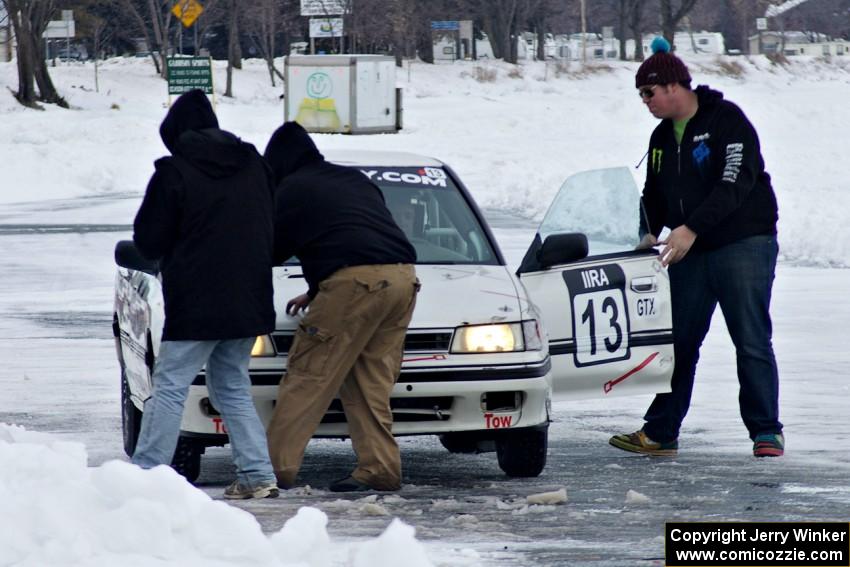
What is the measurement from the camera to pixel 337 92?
146 feet

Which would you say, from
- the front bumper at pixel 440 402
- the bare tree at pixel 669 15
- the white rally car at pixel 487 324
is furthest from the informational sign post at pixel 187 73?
the bare tree at pixel 669 15

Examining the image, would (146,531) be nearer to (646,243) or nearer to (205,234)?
(205,234)

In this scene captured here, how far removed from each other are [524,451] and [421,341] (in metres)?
0.73

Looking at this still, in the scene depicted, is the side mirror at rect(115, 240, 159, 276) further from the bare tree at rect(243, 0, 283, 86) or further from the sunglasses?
the bare tree at rect(243, 0, 283, 86)

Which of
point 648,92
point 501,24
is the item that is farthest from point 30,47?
point 648,92

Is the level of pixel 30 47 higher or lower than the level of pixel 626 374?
higher

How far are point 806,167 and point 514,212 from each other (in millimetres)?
11751

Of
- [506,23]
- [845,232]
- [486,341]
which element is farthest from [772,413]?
[506,23]

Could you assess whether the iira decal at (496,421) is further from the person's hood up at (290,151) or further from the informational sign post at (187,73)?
the informational sign post at (187,73)

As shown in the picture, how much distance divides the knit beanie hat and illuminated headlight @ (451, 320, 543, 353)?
1.46m

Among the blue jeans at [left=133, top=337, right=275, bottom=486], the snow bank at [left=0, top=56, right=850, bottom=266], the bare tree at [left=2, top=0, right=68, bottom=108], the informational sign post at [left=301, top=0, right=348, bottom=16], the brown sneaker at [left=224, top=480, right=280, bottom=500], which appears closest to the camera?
the blue jeans at [left=133, top=337, right=275, bottom=486]

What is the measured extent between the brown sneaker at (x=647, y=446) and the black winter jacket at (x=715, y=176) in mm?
1004

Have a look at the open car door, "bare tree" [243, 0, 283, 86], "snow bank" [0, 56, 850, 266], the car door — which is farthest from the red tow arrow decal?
"bare tree" [243, 0, 283, 86]

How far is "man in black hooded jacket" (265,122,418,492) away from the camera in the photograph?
618 cm
